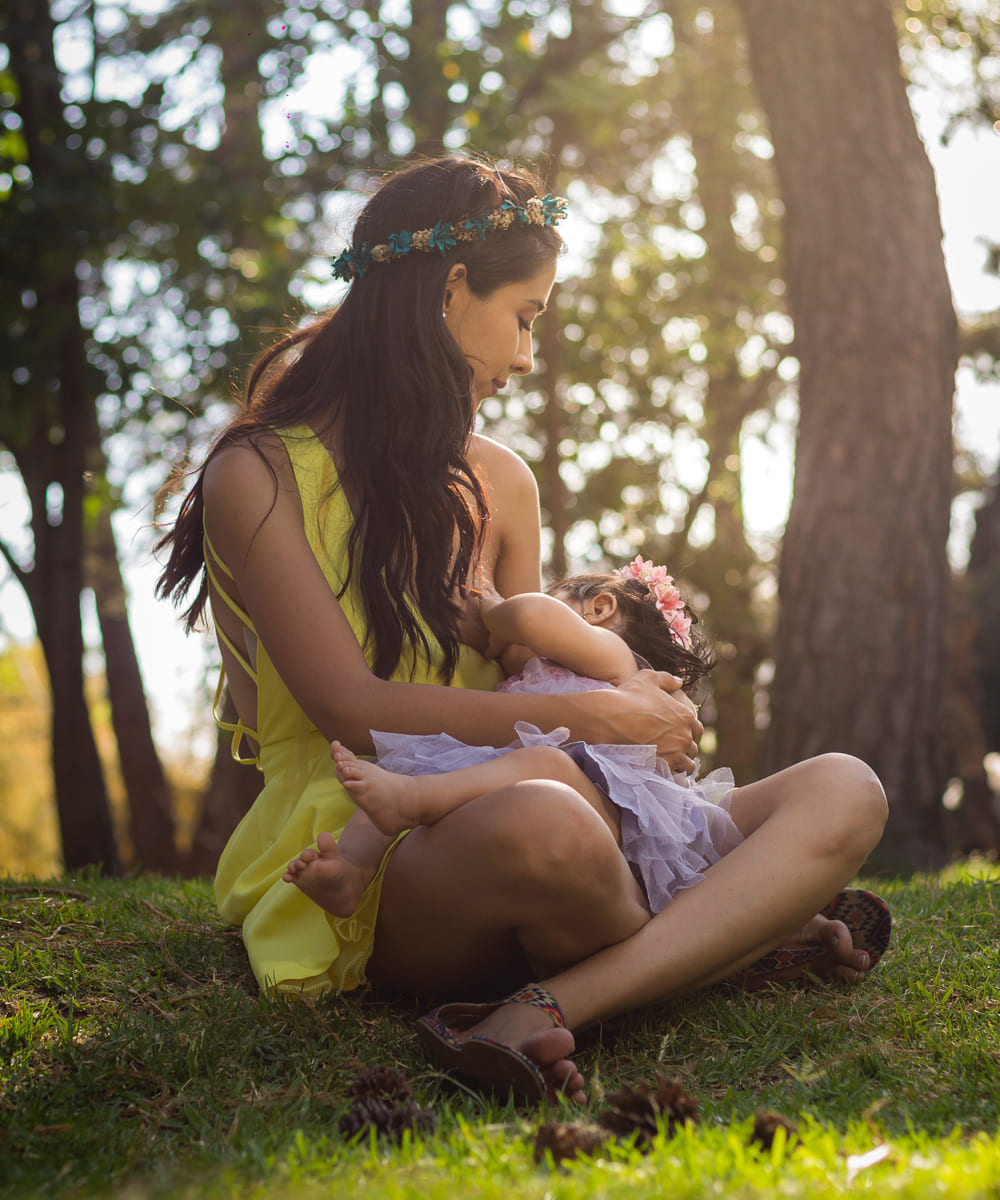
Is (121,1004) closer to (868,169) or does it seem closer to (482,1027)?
(482,1027)

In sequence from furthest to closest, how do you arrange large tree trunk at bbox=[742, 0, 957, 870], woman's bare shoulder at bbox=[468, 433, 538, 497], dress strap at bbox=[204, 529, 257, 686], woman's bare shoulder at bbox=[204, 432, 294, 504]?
large tree trunk at bbox=[742, 0, 957, 870]
woman's bare shoulder at bbox=[468, 433, 538, 497]
dress strap at bbox=[204, 529, 257, 686]
woman's bare shoulder at bbox=[204, 432, 294, 504]

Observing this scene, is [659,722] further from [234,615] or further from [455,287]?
[455,287]

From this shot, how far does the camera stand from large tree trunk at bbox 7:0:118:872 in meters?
6.64

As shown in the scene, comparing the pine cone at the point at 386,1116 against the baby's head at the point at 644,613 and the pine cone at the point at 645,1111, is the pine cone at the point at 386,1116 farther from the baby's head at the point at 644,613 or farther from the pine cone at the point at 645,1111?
the baby's head at the point at 644,613

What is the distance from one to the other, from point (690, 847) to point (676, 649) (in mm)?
635

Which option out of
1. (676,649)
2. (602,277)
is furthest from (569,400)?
(676,649)

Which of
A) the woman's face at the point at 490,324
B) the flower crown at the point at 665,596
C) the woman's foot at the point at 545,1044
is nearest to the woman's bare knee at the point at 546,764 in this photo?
the woman's foot at the point at 545,1044

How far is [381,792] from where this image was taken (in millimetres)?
1921

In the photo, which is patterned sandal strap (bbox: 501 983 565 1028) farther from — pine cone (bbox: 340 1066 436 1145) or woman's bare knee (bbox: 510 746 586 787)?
woman's bare knee (bbox: 510 746 586 787)

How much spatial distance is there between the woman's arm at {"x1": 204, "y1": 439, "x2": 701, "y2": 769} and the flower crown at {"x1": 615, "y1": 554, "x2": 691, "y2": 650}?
0.47 meters

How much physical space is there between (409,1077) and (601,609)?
4.03 feet

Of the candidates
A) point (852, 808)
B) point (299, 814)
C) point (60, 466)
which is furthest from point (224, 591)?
point (60, 466)

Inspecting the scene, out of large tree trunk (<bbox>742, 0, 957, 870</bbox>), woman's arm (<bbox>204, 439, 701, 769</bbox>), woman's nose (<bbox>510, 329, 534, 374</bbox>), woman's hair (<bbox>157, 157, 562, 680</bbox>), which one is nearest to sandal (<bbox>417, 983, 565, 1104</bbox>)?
woman's arm (<bbox>204, 439, 701, 769</bbox>)

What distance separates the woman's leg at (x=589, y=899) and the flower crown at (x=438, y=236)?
4.50 feet
